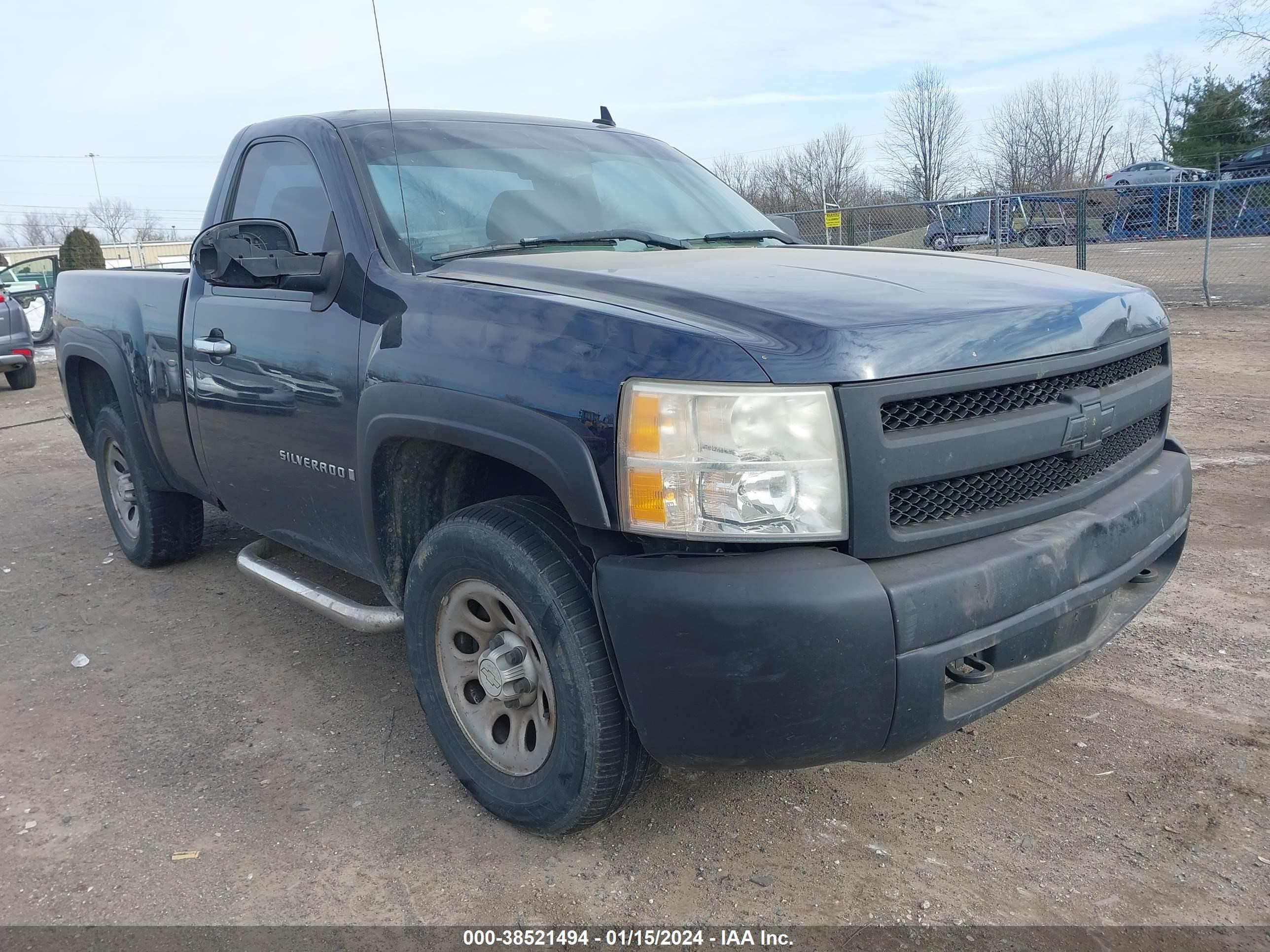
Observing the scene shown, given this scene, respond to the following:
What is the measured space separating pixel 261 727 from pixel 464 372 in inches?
64.1

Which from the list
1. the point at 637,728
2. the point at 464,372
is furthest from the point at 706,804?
the point at 464,372

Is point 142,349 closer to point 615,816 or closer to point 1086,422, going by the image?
point 615,816

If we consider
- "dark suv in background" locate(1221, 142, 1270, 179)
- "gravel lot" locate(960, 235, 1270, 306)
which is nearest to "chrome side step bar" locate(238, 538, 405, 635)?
"gravel lot" locate(960, 235, 1270, 306)

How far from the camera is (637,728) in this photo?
2.20 meters

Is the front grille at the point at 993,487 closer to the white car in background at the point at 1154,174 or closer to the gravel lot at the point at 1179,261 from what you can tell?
the gravel lot at the point at 1179,261

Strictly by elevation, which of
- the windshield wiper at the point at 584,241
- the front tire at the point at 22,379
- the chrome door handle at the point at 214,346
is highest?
the windshield wiper at the point at 584,241

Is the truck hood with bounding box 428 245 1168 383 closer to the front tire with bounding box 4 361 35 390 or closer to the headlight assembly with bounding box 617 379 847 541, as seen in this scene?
the headlight assembly with bounding box 617 379 847 541

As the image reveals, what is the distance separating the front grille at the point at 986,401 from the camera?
2141 millimetres

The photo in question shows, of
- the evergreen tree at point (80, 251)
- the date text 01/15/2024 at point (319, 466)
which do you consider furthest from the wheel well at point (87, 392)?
the evergreen tree at point (80, 251)

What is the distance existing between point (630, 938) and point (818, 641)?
2.77 ft

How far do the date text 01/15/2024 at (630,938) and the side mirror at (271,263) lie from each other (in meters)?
1.81

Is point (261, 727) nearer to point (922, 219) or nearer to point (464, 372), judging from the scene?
point (464, 372)

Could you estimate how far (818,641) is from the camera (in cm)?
199

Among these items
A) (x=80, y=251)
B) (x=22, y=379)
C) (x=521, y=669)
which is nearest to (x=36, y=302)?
(x=22, y=379)
